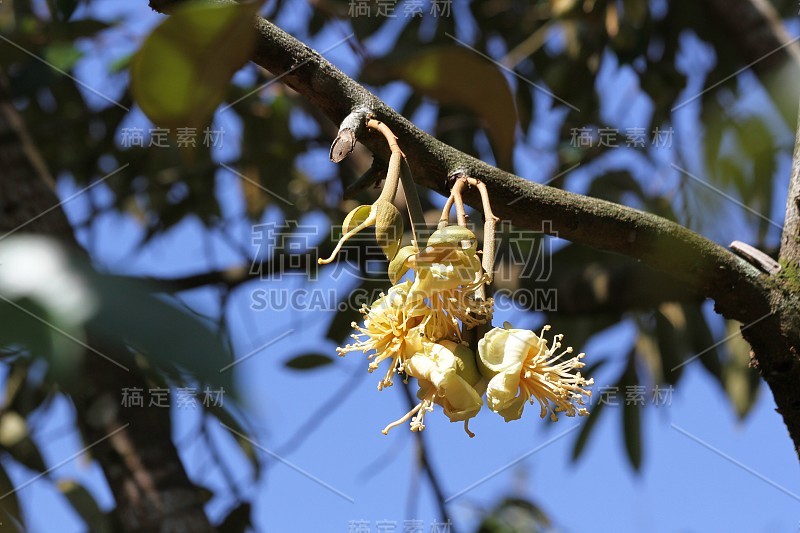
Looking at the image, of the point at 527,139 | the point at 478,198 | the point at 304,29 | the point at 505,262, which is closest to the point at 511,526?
the point at 505,262

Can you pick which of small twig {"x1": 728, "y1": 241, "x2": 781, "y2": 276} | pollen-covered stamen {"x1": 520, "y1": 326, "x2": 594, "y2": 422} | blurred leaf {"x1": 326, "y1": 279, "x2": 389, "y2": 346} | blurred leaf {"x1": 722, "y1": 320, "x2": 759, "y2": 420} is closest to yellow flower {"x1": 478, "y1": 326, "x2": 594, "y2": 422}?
pollen-covered stamen {"x1": 520, "y1": 326, "x2": 594, "y2": 422}

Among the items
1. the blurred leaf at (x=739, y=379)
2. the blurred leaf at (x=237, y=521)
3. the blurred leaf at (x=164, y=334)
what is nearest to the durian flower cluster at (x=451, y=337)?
the blurred leaf at (x=164, y=334)

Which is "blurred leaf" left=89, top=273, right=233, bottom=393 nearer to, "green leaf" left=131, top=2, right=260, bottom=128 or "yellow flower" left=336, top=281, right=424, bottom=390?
"green leaf" left=131, top=2, right=260, bottom=128

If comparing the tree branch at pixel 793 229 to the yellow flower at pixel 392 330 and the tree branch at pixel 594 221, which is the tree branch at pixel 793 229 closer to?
the tree branch at pixel 594 221

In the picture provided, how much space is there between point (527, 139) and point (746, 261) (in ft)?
4.67

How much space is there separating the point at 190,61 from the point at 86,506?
121cm

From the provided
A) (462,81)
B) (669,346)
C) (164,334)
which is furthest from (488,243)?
(669,346)

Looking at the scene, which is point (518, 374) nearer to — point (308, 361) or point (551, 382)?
point (551, 382)

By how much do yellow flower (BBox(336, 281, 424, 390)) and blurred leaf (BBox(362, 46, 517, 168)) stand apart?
8.8 inches

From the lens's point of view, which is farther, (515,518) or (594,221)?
(515,518)

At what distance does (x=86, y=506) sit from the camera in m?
1.51

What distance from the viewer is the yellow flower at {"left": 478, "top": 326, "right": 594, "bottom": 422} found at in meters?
0.72

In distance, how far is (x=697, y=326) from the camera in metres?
2.05

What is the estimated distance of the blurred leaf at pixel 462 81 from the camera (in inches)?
33.5
